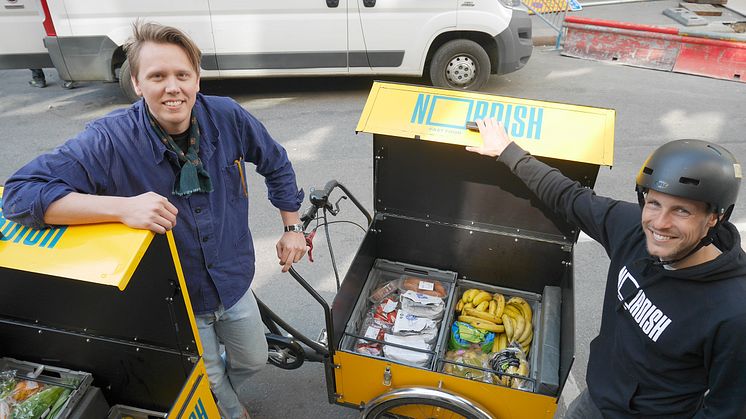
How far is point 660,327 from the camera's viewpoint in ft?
5.67

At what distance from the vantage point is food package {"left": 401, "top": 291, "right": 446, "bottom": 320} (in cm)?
317

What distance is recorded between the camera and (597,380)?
6.85 ft

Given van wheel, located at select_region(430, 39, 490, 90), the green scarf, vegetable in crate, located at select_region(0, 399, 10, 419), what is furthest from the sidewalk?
vegetable in crate, located at select_region(0, 399, 10, 419)

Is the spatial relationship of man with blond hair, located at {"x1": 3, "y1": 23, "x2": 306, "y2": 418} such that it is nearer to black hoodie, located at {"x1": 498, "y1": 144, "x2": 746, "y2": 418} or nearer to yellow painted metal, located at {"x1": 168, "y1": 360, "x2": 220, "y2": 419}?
yellow painted metal, located at {"x1": 168, "y1": 360, "x2": 220, "y2": 419}

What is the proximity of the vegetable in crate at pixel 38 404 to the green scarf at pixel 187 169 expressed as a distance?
104cm

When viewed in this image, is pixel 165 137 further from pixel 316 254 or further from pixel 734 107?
pixel 734 107

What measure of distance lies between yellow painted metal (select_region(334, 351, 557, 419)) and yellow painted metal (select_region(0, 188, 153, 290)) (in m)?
1.27

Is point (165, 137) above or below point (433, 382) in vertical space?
above

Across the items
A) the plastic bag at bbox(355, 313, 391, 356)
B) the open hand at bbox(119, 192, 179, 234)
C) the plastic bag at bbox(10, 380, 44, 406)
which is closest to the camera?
the open hand at bbox(119, 192, 179, 234)

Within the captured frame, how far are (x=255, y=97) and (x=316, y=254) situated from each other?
12.6 feet

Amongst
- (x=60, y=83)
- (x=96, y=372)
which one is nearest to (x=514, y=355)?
(x=96, y=372)

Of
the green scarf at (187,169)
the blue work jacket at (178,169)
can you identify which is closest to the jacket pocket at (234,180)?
the blue work jacket at (178,169)

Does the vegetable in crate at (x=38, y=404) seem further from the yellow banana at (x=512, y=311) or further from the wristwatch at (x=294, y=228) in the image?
the yellow banana at (x=512, y=311)

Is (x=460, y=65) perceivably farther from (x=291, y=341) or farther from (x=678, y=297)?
(x=678, y=297)
